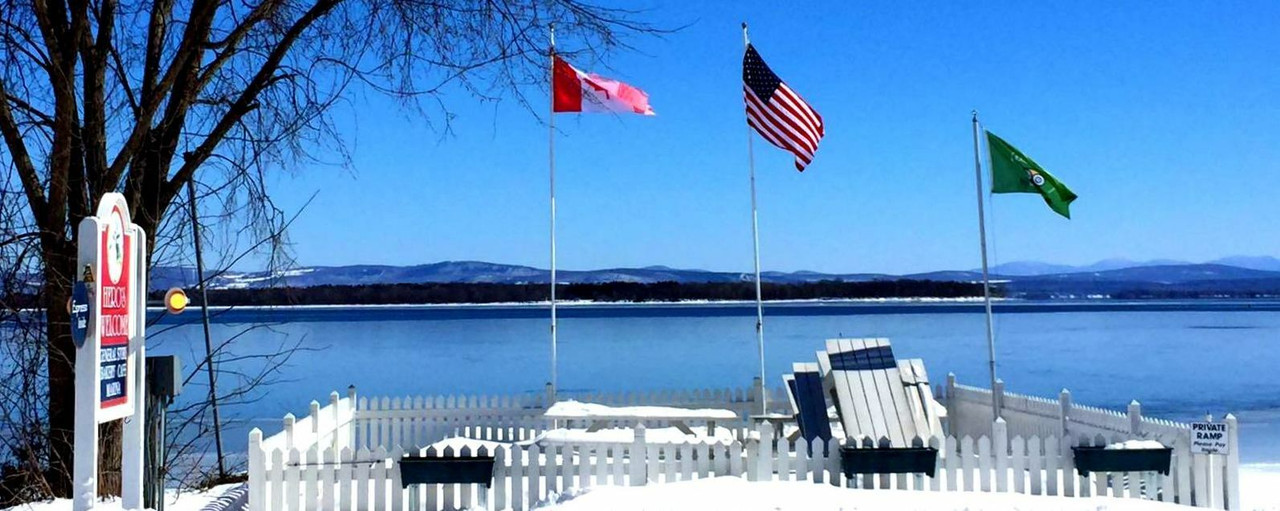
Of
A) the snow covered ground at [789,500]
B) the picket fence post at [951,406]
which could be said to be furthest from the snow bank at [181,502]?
the picket fence post at [951,406]

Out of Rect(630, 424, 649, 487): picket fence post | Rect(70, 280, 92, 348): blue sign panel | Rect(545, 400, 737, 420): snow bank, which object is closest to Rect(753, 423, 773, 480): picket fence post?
Rect(630, 424, 649, 487): picket fence post

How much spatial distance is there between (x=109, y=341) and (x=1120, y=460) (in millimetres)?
7653

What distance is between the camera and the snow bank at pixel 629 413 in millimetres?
12555

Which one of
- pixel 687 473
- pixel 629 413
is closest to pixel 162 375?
pixel 687 473

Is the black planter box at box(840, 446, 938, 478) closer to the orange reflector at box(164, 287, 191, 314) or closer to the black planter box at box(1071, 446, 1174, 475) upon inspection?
the black planter box at box(1071, 446, 1174, 475)

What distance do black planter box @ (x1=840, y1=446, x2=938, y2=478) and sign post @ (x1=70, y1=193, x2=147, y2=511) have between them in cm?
531

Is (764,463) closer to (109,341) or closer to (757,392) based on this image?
(757,392)

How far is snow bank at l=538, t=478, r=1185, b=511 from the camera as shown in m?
8.56

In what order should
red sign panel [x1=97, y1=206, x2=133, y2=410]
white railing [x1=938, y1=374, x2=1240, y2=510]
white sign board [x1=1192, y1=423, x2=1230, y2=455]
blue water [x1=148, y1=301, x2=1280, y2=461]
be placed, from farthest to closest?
blue water [x1=148, y1=301, x2=1280, y2=461] < white railing [x1=938, y1=374, x2=1240, y2=510] < white sign board [x1=1192, y1=423, x2=1230, y2=455] < red sign panel [x1=97, y1=206, x2=133, y2=410]

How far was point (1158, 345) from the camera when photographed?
60.2 metres

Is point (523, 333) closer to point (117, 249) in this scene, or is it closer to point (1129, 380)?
point (1129, 380)

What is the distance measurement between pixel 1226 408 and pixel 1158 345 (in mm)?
34436

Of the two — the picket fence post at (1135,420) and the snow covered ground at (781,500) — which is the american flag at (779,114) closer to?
the picket fence post at (1135,420)

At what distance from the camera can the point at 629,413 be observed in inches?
505
